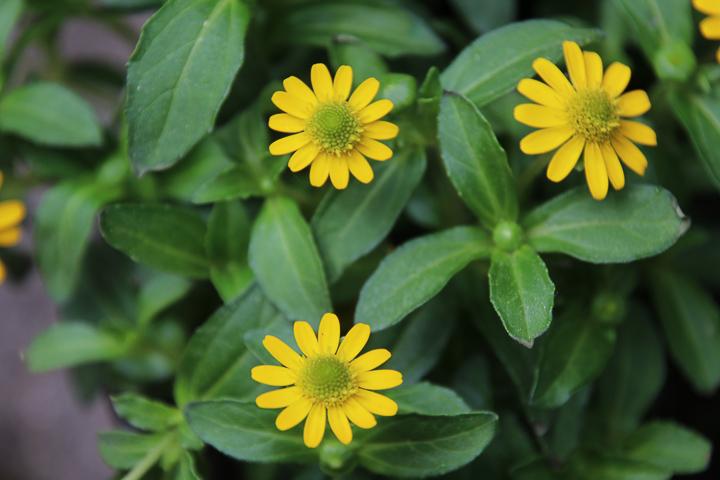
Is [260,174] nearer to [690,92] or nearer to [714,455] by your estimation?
[690,92]

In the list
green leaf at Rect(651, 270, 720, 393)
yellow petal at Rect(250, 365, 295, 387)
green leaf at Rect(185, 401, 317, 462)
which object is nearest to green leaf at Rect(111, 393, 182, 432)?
green leaf at Rect(185, 401, 317, 462)

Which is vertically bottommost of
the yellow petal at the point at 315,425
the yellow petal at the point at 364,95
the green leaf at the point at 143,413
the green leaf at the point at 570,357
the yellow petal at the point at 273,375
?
the green leaf at the point at 143,413

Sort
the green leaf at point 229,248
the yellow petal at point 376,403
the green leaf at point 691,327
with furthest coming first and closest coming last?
the green leaf at point 691,327 < the green leaf at point 229,248 < the yellow petal at point 376,403

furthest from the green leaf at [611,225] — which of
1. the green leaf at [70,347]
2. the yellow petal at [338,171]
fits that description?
the green leaf at [70,347]

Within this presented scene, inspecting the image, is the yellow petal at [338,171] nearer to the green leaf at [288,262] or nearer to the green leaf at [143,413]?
the green leaf at [288,262]

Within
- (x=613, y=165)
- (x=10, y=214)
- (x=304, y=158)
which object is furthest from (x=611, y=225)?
(x=10, y=214)

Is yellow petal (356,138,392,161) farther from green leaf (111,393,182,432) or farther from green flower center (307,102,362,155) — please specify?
green leaf (111,393,182,432)

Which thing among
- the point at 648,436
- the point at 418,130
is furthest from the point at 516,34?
the point at 648,436

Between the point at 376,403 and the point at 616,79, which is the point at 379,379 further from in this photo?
the point at 616,79
